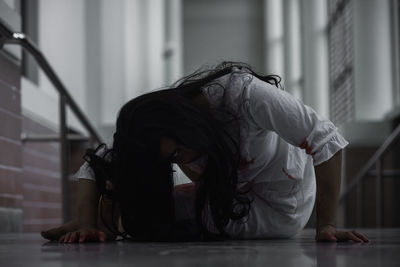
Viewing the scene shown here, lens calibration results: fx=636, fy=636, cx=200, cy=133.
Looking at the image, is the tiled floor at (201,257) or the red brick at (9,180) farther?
the red brick at (9,180)

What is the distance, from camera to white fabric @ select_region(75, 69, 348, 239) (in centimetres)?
155

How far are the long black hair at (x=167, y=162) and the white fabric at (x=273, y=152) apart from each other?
0.12 ft

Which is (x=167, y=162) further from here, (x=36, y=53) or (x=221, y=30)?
(x=221, y=30)

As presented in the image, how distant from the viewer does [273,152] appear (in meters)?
1.78

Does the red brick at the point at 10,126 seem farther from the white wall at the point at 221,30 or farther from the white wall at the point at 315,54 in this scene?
the white wall at the point at 221,30

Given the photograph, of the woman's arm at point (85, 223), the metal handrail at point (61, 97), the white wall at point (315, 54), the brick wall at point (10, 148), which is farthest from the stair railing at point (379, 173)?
the white wall at point (315, 54)

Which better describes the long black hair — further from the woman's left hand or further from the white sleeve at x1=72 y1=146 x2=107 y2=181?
the woman's left hand

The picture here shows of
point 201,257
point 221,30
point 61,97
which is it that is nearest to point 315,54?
point 221,30

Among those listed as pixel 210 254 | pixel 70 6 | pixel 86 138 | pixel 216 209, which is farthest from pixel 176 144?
pixel 70 6

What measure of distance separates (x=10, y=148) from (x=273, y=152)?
47.7 inches

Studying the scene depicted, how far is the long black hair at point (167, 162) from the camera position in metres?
1.48

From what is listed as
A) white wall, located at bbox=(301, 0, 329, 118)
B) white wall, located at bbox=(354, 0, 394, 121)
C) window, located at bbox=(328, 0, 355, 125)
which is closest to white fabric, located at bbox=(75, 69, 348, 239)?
white wall, located at bbox=(354, 0, 394, 121)

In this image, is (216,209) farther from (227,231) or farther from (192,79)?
(192,79)

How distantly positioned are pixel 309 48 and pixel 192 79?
22.4 feet
